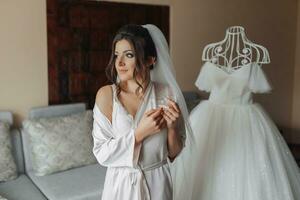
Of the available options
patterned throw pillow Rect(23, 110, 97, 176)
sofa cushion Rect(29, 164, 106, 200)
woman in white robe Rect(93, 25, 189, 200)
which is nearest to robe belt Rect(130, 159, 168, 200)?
woman in white robe Rect(93, 25, 189, 200)

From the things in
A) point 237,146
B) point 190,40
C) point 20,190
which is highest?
point 190,40

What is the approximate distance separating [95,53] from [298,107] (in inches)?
112

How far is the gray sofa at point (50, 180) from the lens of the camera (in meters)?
2.09

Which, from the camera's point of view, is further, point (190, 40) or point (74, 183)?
point (190, 40)

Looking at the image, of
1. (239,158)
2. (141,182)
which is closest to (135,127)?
(141,182)

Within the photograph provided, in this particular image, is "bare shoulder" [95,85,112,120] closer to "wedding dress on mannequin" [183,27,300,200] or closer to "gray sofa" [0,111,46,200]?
"wedding dress on mannequin" [183,27,300,200]

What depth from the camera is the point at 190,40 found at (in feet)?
11.2

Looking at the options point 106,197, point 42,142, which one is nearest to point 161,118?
point 106,197

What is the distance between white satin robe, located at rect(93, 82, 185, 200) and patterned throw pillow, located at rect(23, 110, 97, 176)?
118 cm

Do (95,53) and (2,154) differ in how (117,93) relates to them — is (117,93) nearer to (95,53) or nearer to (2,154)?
(2,154)

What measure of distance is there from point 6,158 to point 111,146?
1.32 m

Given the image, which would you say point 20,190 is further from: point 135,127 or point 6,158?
point 135,127

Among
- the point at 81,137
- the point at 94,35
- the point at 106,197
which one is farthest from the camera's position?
the point at 94,35

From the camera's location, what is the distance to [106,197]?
1.33m
